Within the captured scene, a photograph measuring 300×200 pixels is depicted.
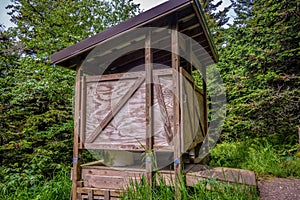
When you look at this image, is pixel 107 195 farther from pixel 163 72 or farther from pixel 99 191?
pixel 163 72

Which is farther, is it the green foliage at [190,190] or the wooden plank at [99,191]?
the wooden plank at [99,191]

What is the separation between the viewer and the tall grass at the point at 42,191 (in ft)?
12.7

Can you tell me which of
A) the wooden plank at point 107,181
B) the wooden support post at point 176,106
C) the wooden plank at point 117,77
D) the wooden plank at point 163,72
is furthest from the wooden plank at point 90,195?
the wooden plank at point 163,72

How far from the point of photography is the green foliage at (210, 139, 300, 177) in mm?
3689

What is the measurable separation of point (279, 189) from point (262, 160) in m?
1.50

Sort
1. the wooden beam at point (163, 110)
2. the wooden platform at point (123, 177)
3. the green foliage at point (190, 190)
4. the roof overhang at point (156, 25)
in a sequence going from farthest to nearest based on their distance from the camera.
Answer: the wooden beam at point (163, 110), the roof overhang at point (156, 25), the wooden platform at point (123, 177), the green foliage at point (190, 190)

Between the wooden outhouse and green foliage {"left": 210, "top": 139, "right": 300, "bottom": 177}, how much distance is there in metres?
1.34

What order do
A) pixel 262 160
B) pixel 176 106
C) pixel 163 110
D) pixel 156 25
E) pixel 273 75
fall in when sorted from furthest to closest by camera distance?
pixel 273 75 < pixel 262 160 < pixel 156 25 < pixel 163 110 < pixel 176 106

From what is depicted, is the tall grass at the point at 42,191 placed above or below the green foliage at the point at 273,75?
below

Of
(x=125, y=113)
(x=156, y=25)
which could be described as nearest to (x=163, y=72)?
(x=156, y=25)

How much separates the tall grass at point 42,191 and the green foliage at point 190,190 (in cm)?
180

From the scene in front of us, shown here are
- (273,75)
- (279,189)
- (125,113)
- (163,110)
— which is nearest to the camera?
(279,189)

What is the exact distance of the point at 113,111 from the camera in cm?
335

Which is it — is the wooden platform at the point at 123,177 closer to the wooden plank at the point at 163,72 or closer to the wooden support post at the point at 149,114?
the wooden support post at the point at 149,114
